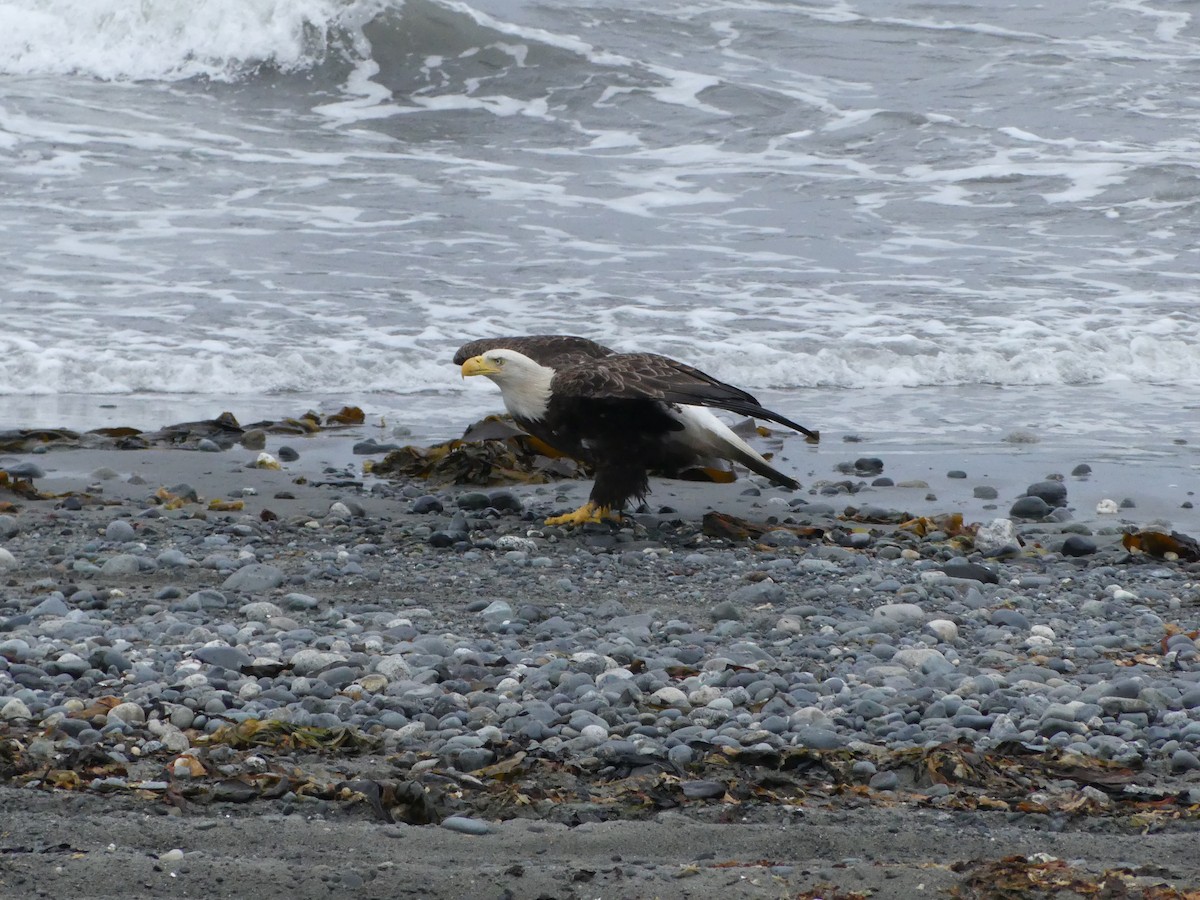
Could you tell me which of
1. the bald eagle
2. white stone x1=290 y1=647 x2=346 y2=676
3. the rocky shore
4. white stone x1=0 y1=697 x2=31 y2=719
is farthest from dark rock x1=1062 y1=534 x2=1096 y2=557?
white stone x1=0 y1=697 x2=31 y2=719

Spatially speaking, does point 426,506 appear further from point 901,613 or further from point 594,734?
point 594,734

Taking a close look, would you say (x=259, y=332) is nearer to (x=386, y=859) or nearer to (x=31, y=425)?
(x=31, y=425)

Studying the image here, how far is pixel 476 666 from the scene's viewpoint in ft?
12.2

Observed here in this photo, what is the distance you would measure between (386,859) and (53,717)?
1.04 metres

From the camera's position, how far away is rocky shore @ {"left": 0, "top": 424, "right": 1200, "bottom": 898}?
8.43ft

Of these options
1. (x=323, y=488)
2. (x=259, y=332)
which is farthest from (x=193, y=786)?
(x=259, y=332)

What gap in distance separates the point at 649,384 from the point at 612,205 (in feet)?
24.1

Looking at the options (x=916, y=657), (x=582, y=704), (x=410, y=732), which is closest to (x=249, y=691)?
(x=410, y=732)

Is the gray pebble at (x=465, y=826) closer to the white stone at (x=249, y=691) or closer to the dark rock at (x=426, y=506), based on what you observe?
the white stone at (x=249, y=691)

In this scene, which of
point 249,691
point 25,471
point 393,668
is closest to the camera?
point 249,691

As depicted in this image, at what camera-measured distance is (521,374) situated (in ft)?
19.1

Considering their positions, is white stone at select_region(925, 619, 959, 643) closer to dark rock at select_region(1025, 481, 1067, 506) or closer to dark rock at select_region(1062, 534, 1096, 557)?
dark rock at select_region(1062, 534, 1096, 557)

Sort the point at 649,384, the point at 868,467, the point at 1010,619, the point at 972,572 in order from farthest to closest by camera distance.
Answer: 1. the point at 868,467
2. the point at 649,384
3. the point at 972,572
4. the point at 1010,619

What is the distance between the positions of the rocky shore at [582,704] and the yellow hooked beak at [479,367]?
600 mm
